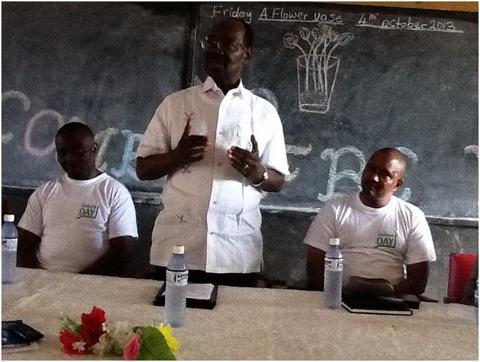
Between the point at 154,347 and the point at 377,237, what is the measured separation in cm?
127

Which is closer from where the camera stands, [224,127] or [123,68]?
[224,127]

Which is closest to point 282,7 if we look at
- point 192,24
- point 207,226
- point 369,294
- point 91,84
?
point 192,24

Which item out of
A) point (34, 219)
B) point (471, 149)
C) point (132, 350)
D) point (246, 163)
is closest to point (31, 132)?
point (34, 219)

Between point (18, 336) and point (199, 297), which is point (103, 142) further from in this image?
point (18, 336)

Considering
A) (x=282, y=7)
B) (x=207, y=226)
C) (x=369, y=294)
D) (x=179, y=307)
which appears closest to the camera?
(x=179, y=307)

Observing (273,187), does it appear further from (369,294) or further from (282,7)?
(282,7)

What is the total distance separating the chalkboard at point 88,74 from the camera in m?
3.11

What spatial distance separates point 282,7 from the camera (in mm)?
3088

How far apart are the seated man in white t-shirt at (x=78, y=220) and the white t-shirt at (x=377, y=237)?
2.57ft

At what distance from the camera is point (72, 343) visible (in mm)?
1479

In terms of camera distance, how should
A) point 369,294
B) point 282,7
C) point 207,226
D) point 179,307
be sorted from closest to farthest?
point 179,307, point 369,294, point 207,226, point 282,7

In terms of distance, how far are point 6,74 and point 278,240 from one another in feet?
5.12

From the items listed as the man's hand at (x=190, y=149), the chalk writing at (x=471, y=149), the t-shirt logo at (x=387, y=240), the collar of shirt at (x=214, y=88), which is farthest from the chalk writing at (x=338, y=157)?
the man's hand at (x=190, y=149)

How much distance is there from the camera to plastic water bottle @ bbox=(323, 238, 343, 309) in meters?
2.01
